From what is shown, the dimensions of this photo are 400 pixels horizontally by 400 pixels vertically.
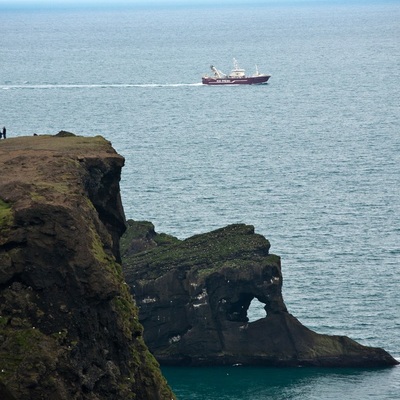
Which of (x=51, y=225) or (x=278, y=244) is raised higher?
(x=51, y=225)

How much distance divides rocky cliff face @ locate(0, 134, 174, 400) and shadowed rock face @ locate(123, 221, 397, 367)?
38364mm

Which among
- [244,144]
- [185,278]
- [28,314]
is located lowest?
[244,144]

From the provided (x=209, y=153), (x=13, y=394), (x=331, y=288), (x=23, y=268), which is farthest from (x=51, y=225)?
(x=209, y=153)

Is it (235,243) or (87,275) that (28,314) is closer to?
(87,275)

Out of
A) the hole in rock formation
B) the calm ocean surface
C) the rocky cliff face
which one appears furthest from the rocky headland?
the hole in rock formation

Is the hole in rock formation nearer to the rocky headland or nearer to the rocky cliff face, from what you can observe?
the rocky headland

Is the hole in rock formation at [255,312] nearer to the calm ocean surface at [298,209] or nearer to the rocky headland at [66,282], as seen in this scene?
the calm ocean surface at [298,209]

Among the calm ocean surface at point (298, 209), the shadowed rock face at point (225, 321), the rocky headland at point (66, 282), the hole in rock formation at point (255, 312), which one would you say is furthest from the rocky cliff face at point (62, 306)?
the hole in rock formation at point (255, 312)

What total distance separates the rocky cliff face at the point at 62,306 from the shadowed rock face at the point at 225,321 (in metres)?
38.4

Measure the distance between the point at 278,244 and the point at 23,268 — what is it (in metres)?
73.7

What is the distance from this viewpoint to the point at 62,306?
37.1m

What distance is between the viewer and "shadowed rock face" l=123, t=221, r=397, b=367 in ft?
261

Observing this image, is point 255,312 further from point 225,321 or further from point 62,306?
point 62,306

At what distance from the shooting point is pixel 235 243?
8475 cm
